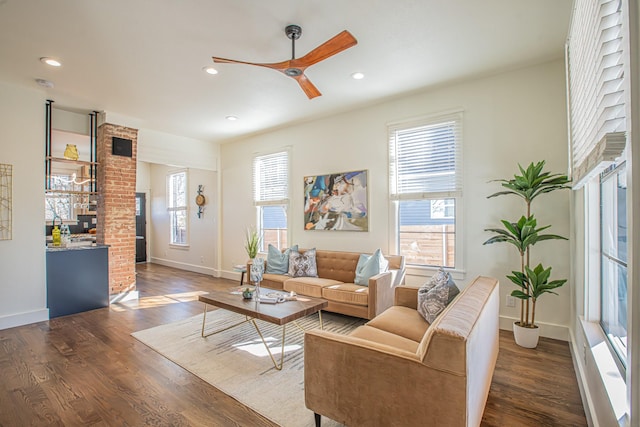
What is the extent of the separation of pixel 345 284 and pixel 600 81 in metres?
3.20

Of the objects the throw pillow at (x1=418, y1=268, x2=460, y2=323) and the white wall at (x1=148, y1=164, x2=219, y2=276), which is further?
the white wall at (x1=148, y1=164, x2=219, y2=276)

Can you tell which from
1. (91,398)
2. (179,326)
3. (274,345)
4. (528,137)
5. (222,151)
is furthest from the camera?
(222,151)

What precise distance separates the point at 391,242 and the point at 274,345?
211 centimetres

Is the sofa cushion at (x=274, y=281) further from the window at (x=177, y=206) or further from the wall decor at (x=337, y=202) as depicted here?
the window at (x=177, y=206)

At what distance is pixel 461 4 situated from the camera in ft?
7.83

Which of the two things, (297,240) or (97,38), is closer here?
(97,38)

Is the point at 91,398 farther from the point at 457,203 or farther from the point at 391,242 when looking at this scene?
the point at 457,203

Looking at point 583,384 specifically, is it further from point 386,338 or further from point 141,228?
point 141,228

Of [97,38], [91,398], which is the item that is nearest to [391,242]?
[91,398]

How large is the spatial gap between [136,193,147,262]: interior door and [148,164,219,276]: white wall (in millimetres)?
197

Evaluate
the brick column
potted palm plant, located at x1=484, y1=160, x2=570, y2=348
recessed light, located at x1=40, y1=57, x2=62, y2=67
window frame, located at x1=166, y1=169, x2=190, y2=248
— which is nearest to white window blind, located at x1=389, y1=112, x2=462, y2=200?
potted palm plant, located at x1=484, y1=160, x2=570, y2=348

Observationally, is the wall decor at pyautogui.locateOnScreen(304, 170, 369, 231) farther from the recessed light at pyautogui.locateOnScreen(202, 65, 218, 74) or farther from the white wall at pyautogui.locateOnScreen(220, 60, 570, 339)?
the recessed light at pyautogui.locateOnScreen(202, 65, 218, 74)

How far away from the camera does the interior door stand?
29.4 ft

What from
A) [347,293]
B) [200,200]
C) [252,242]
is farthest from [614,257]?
[200,200]
